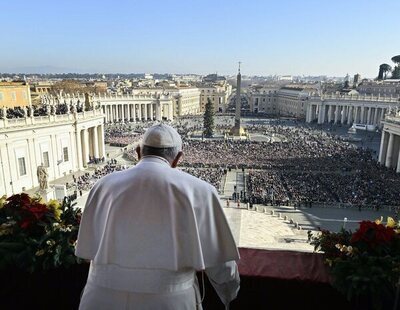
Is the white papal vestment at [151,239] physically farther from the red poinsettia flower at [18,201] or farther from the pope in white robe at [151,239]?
the red poinsettia flower at [18,201]

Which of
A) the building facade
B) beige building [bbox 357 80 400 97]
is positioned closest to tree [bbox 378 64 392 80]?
beige building [bbox 357 80 400 97]

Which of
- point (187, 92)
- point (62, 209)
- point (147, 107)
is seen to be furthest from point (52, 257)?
point (187, 92)

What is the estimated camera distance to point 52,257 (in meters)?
4.31

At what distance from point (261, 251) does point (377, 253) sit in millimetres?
1358

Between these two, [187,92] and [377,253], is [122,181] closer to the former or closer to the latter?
[377,253]

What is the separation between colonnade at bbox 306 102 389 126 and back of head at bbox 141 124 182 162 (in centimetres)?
8163

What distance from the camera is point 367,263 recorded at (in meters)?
3.86

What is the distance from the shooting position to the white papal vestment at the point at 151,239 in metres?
2.34

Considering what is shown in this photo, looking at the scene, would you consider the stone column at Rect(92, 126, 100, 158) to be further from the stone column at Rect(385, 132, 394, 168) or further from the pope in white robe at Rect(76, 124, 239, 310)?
the pope in white robe at Rect(76, 124, 239, 310)

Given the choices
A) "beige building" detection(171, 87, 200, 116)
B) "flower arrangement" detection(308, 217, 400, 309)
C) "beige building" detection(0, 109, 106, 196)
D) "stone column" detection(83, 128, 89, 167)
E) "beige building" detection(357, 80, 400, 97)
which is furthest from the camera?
"beige building" detection(171, 87, 200, 116)

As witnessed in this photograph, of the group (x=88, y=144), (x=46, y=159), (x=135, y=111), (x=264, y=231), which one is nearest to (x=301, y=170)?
(x=264, y=231)

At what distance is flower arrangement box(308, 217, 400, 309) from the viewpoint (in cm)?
369

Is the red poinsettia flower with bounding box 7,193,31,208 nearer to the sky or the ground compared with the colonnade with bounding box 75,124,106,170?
nearer to the sky

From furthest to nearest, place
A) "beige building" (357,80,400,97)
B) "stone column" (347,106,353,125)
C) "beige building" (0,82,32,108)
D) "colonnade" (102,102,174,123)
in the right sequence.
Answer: "beige building" (357,80,400,97) → "stone column" (347,106,353,125) → "colonnade" (102,102,174,123) → "beige building" (0,82,32,108)
